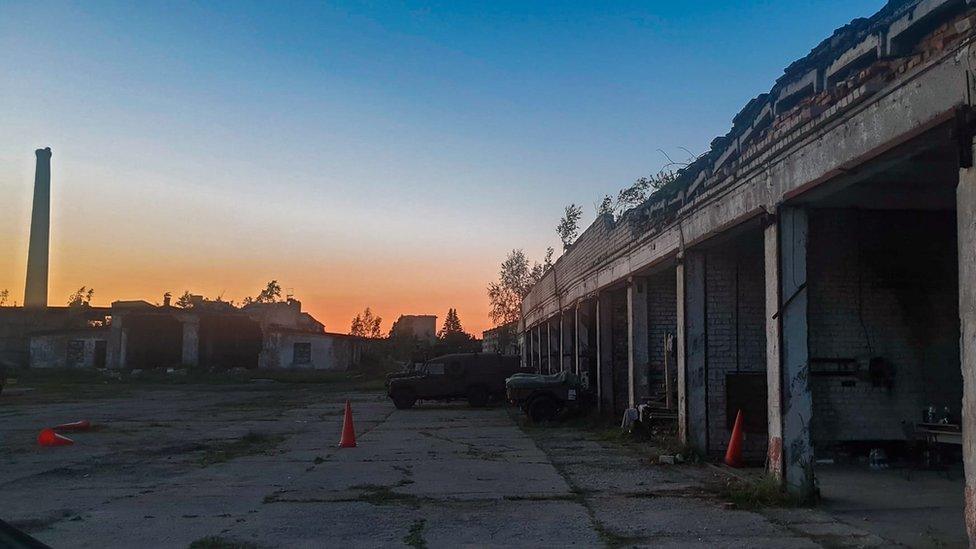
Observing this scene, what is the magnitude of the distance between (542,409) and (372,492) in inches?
435

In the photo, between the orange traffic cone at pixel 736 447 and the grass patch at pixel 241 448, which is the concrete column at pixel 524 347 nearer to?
the grass patch at pixel 241 448

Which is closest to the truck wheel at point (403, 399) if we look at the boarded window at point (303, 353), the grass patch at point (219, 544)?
the grass patch at point (219, 544)

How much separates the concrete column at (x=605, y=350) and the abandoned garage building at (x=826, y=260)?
963 mm

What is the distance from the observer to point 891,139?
24.0 ft

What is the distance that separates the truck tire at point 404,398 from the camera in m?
27.8

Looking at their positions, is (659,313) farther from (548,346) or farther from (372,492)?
(548,346)

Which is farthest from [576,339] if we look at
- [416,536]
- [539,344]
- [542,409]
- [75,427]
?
[416,536]

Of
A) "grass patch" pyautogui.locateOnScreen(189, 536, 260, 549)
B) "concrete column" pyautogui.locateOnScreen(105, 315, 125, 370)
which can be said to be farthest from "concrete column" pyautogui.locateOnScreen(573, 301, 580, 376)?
"concrete column" pyautogui.locateOnScreen(105, 315, 125, 370)

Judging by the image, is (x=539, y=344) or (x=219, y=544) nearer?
(x=219, y=544)

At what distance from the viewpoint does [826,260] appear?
1265 centimetres

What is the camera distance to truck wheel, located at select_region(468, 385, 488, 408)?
91.4 ft

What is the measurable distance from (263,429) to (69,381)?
34.5 m

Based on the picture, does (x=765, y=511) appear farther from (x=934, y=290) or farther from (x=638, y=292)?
(x=638, y=292)

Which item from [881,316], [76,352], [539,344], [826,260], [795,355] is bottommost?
[76,352]
